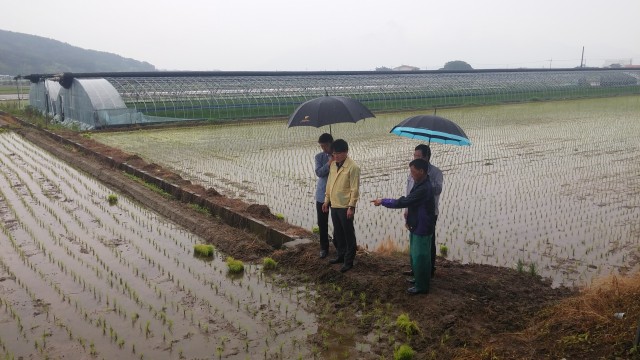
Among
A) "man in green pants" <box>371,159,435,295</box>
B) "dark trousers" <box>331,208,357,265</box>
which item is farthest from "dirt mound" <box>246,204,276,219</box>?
"man in green pants" <box>371,159,435,295</box>

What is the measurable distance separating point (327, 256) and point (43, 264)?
3697 mm

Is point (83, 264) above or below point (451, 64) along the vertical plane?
below

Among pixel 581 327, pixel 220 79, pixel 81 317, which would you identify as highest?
pixel 220 79

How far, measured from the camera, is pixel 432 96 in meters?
33.0

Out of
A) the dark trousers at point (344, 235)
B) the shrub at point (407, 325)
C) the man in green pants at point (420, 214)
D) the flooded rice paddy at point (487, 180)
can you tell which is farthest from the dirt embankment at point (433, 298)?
the flooded rice paddy at point (487, 180)

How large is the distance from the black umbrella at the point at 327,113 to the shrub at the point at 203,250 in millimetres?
2129

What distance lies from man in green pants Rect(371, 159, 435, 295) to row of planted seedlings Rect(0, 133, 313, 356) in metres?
1.25

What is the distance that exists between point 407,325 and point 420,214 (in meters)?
1.09

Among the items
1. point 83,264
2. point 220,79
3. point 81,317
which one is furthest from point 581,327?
point 220,79

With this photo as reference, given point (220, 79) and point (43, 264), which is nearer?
point (43, 264)

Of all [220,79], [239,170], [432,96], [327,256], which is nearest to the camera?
[327,256]

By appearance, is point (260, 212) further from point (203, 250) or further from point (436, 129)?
point (436, 129)

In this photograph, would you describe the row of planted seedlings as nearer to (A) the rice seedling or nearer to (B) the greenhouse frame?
(A) the rice seedling

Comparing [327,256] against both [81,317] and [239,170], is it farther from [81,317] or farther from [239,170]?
[239,170]
